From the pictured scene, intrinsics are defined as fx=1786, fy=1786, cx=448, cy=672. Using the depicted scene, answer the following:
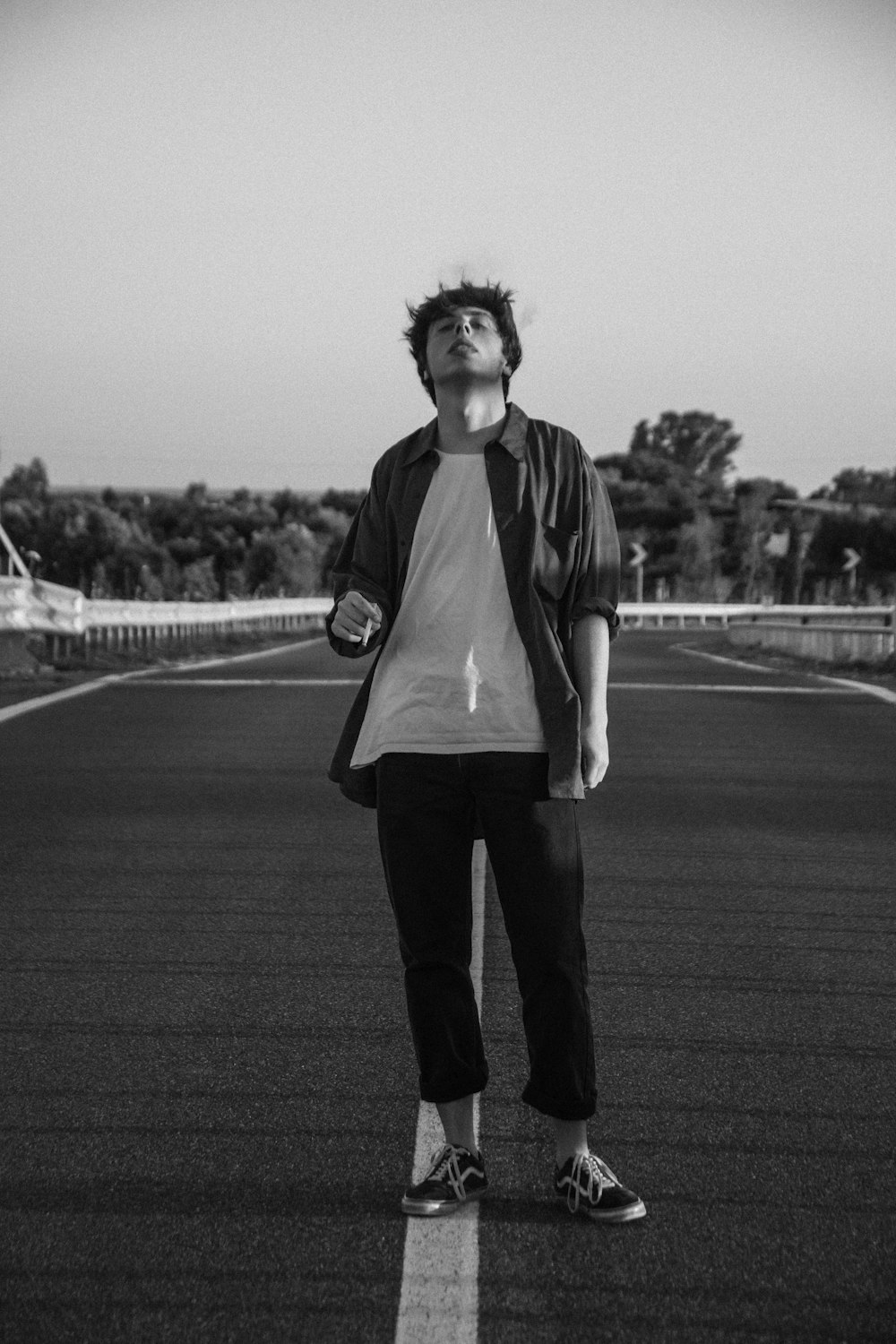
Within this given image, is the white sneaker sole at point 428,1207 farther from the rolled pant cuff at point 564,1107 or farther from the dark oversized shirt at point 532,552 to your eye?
the dark oversized shirt at point 532,552

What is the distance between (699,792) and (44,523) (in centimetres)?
10358

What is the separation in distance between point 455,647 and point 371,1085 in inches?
49.4

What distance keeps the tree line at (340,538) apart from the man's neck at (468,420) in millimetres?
72348

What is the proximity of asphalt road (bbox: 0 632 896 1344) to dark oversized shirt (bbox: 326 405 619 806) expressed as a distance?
85 cm

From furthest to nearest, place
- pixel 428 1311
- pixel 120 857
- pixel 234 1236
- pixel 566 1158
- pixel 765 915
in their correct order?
1. pixel 120 857
2. pixel 765 915
3. pixel 566 1158
4. pixel 234 1236
5. pixel 428 1311

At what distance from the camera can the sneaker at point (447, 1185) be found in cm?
356

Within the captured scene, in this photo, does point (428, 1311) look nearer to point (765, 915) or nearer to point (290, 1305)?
point (290, 1305)

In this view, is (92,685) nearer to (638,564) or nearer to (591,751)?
(591,751)

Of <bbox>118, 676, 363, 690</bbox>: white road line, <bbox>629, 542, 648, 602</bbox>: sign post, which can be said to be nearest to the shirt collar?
<bbox>118, 676, 363, 690</bbox>: white road line

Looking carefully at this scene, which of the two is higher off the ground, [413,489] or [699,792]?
[413,489]

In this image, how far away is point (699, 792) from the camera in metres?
10.3

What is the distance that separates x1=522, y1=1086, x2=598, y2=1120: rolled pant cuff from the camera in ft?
12.2

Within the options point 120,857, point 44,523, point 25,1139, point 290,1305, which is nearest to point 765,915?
point 120,857

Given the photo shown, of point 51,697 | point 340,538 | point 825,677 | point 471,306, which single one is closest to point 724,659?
point 825,677
